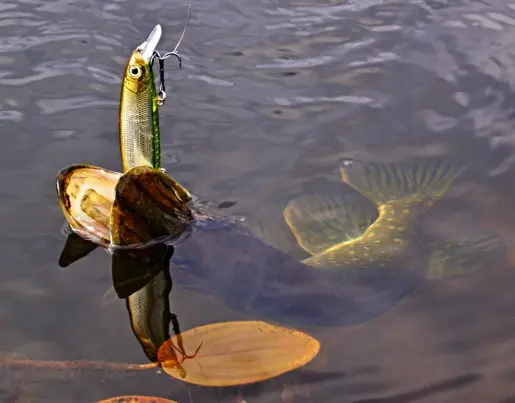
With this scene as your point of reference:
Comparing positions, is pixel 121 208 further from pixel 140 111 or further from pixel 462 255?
pixel 462 255

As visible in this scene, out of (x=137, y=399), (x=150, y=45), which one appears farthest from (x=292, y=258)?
(x=150, y=45)

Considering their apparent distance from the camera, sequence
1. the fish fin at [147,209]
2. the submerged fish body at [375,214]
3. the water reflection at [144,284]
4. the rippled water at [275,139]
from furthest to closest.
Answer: the submerged fish body at [375,214]
the fish fin at [147,209]
the water reflection at [144,284]
the rippled water at [275,139]

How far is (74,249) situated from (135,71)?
1157 millimetres

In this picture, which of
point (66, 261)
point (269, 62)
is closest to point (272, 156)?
point (269, 62)

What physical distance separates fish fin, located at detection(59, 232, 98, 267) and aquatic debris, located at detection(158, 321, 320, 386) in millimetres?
852

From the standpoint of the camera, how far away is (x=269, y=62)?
5629 mm

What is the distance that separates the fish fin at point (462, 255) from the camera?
3809 mm

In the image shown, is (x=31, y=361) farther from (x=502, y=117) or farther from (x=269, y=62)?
(x=502, y=117)

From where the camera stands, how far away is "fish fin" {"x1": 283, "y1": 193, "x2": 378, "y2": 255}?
13.5 feet

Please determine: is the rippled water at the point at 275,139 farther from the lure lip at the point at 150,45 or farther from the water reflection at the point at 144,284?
the lure lip at the point at 150,45

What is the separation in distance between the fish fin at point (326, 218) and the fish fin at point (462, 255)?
0.51 m

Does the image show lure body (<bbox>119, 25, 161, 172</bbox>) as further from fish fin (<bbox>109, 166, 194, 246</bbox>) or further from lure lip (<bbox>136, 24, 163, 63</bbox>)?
fish fin (<bbox>109, 166, 194, 246</bbox>)

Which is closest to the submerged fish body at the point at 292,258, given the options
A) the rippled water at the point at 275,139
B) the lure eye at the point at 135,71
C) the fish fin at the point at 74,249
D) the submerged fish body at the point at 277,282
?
the submerged fish body at the point at 277,282

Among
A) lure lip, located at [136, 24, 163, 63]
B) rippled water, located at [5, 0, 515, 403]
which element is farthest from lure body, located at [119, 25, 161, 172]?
rippled water, located at [5, 0, 515, 403]
